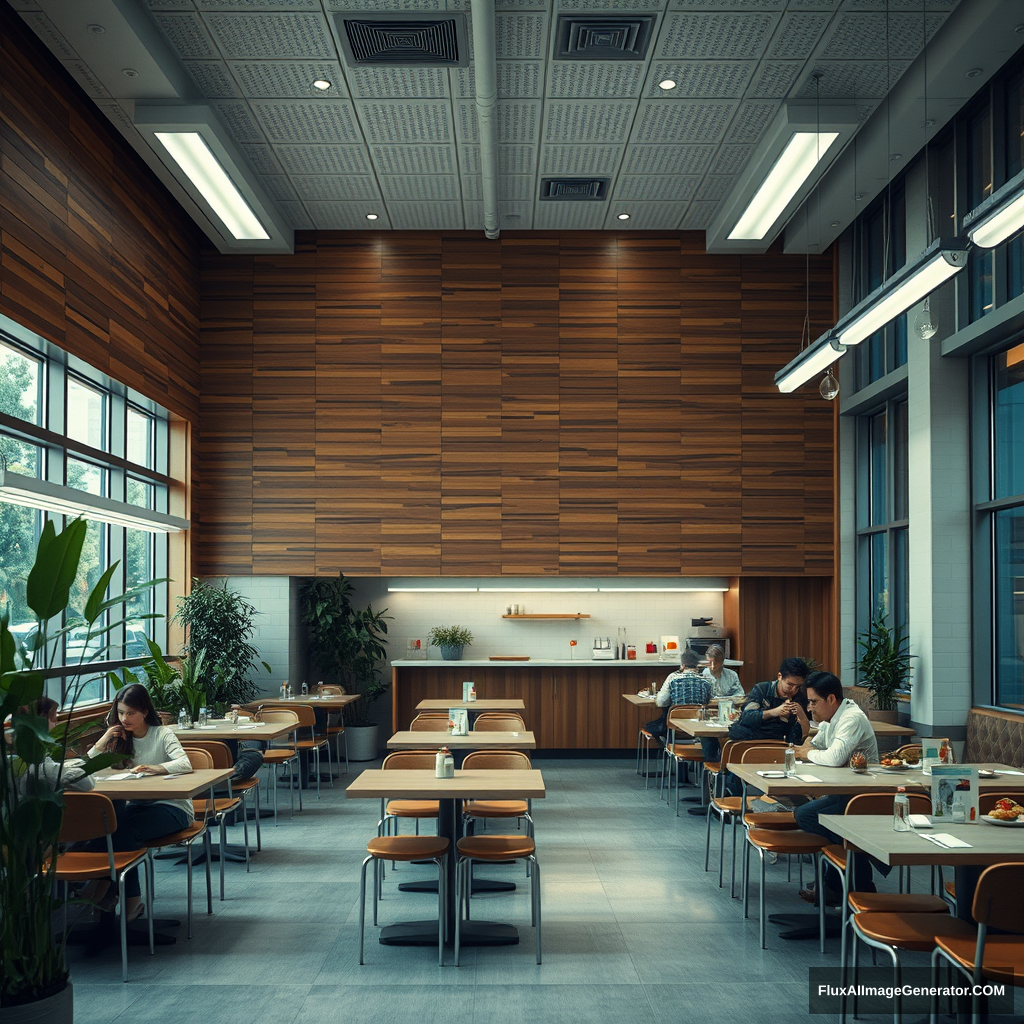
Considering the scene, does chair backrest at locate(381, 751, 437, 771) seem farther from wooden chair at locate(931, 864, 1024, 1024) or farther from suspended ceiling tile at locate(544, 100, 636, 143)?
suspended ceiling tile at locate(544, 100, 636, 143)

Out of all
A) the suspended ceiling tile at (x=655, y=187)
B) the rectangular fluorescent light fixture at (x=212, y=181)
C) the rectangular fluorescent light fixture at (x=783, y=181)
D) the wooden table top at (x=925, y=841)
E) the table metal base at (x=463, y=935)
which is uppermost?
the suspended ceiling tile at (x=655, y=187)

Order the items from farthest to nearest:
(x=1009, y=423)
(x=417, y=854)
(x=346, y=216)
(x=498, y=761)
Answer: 1. (x=346, y=216)
2. (x=1009, y=423)
3. (x=498, y=761)
4. (x=417, y=854)

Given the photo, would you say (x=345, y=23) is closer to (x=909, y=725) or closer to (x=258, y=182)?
(x=258, y=182)

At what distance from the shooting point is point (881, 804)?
417 cm

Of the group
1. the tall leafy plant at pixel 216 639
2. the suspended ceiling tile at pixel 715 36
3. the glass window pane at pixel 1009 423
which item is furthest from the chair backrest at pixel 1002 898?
the tall leafy plant at pixel 216 639

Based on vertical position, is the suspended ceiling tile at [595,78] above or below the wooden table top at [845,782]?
above

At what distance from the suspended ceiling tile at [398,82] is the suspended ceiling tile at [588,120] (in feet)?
3.03

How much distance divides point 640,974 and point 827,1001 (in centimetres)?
79

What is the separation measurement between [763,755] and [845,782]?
3.18 ft

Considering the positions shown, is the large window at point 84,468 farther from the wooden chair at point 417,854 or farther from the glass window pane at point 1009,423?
the glass window pane at point 1009,423

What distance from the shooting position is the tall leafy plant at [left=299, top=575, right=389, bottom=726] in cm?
1027

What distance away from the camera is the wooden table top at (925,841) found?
3348 millimetres

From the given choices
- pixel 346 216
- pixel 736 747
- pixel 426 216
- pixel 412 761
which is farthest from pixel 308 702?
pixel 426 216

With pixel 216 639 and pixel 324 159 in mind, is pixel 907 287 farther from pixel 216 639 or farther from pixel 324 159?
pixel 216 639
